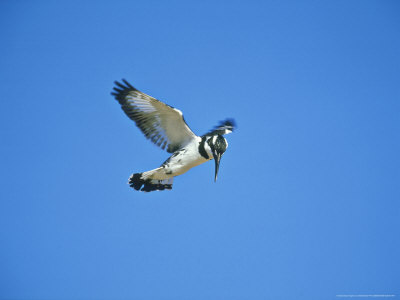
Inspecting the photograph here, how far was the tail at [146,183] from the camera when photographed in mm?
5297

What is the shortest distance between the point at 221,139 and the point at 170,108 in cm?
66

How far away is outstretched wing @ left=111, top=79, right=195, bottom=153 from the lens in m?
5.05

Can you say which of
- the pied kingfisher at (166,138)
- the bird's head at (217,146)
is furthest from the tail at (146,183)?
the bird's head at (217,146)

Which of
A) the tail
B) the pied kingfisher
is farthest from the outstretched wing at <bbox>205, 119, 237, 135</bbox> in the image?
the tail

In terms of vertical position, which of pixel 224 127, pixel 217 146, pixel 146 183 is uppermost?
pixel 224 127

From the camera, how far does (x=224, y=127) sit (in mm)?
5605

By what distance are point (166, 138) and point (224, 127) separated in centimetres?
77

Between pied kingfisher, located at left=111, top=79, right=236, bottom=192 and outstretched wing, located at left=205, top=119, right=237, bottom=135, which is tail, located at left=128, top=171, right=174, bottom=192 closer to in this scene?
pied kingfisher, located at left=111, top=79, right=236, bottom=192

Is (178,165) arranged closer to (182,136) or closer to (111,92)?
(182,136)

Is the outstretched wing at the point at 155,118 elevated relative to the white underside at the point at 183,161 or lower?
elevated

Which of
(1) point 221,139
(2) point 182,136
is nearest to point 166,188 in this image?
(2) point 182,136

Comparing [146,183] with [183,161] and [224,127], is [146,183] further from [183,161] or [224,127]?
[224,127]

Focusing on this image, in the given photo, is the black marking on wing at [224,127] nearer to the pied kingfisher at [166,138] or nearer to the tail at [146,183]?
the pied kingfisher at [166,138]

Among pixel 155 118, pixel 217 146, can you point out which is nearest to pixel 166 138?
pixel 155 118
